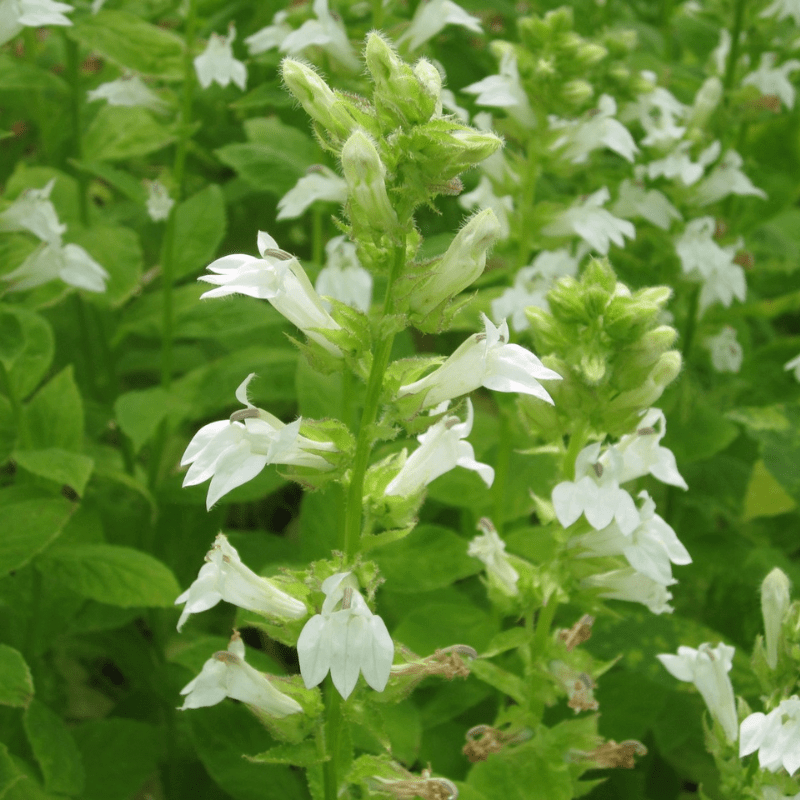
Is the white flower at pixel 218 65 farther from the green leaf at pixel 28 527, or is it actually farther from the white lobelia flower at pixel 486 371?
the white lobelia flower at pixel 486 371

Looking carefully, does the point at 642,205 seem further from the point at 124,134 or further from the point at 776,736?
the point at 776,736

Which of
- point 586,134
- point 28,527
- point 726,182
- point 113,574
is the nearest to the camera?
point 28,527

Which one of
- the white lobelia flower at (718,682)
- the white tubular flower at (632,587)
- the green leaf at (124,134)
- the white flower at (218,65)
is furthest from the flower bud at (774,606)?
the green leaf at (124,134)

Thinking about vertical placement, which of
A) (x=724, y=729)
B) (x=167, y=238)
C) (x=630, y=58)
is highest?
(x=630, y=58)

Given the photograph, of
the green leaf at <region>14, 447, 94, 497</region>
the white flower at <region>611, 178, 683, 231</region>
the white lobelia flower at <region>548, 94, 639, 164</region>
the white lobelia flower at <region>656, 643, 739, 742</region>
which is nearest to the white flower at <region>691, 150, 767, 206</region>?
the white flower at <region>611, 178, 683, 231</region>

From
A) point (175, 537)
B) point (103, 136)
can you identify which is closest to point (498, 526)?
point (175, 537)

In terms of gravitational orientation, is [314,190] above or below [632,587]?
above

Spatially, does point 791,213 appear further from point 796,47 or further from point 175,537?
point 175,537

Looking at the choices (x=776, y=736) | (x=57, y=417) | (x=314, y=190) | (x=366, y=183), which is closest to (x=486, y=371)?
(x=366, y=183)
